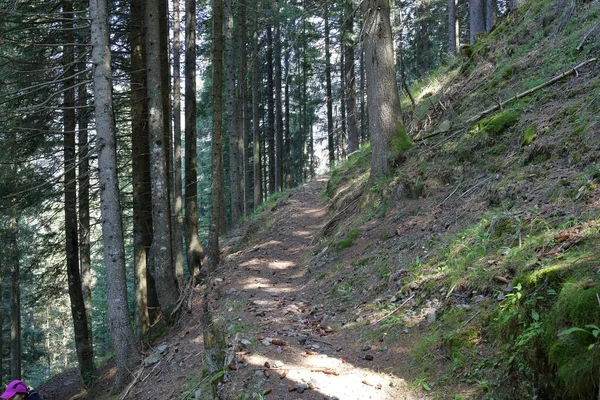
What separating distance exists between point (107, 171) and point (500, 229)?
622cm

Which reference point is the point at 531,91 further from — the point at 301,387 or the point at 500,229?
the point at 301,387

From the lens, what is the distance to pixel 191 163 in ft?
40.0

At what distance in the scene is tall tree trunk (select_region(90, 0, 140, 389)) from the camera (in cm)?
736

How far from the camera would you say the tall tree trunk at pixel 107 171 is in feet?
24.1

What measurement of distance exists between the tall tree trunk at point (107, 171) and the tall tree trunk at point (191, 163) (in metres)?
4.34

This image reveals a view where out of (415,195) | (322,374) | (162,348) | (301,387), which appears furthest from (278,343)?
(415,195)

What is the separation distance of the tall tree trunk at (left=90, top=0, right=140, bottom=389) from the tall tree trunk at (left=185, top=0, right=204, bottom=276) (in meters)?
4.34

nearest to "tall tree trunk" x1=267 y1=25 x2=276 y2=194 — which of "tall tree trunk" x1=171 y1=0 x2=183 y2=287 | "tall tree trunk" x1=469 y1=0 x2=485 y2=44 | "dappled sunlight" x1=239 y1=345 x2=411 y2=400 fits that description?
"tall tree trunk" x1=171 y1=0 x2=183 y2=287

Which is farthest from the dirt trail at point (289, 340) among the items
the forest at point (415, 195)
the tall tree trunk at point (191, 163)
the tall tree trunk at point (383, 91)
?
the tall tree trunk at point (383, 91)

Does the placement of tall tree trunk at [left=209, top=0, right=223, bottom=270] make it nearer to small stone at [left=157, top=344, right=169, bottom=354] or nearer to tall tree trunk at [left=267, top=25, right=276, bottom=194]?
small stone at [left=157, top=344, right=169, bottom=354]

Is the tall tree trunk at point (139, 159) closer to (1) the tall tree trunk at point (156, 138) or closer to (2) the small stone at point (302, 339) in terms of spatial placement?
(1) the tall tree trunk at point (156, 138)

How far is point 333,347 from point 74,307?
399 inches

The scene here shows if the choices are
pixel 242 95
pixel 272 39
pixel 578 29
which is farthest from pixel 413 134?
pixel 272 39

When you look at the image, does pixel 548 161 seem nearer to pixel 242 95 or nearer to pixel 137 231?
pixel 137 231
